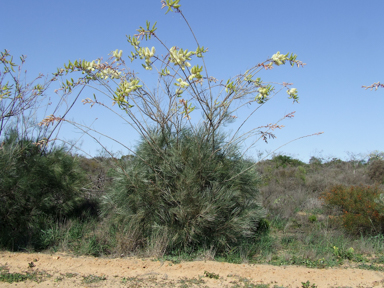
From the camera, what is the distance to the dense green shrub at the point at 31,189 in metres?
7.29

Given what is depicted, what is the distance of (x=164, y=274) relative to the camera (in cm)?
567

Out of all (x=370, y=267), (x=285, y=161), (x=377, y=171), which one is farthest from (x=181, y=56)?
(x=285, y=161)

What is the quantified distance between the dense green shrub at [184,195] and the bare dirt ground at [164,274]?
0.61 meters

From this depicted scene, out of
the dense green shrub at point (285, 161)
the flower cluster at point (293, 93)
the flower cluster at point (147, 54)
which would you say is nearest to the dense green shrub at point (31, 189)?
the flower cluster at point (147, 54)

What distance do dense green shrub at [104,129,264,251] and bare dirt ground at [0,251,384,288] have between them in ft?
1.99

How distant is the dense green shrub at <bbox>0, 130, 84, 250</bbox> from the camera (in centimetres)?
729

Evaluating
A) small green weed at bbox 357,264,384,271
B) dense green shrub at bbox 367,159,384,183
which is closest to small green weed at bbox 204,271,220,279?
small green weed at bbox 357,264,384,271

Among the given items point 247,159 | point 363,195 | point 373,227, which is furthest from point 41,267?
point 363,195

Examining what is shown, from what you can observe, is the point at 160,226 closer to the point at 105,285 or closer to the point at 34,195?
the point at 105,285

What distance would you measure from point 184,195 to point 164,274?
1.36m

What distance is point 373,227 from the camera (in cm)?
869

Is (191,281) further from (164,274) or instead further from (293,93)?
(293,93)

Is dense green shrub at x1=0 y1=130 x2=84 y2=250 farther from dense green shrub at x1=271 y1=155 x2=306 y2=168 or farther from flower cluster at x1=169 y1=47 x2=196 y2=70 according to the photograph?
dense green shrub at x1=271 y1=155 x2=306 y2=168

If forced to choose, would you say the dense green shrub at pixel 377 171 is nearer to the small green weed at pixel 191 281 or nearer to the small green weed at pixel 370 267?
the small green weed at pixel 370 267
